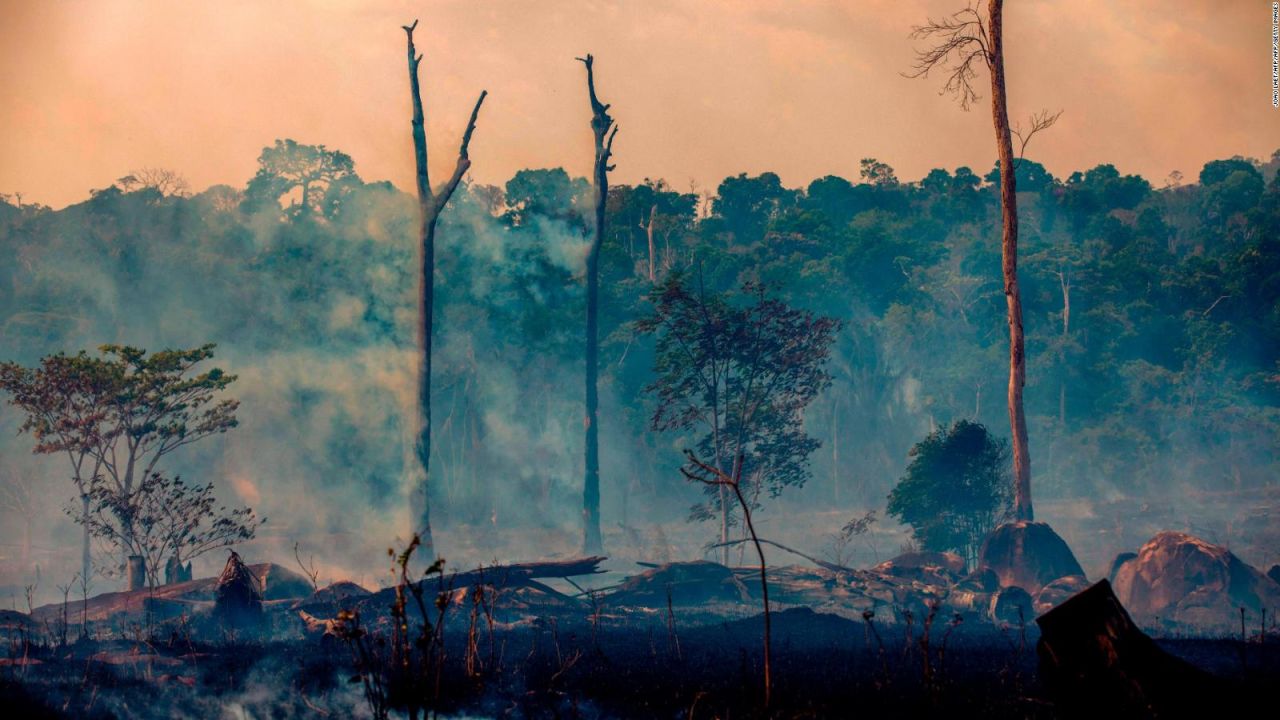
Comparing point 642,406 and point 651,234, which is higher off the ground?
point 651,234

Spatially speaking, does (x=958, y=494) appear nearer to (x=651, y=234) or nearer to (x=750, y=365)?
(x=750, y=365)

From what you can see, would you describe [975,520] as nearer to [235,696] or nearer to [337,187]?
[235,696]

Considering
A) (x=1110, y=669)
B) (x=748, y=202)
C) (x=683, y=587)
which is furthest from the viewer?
(x=748, y=202)

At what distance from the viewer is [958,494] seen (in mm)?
27938

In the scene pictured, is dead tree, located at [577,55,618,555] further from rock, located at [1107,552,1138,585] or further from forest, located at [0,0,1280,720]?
rock, located at [1107,552,1138,585]

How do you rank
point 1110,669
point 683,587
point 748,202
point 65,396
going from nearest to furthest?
point 1110,669
point 683,587
point 65,396
point 748,202

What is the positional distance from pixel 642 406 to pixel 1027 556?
87.2ft

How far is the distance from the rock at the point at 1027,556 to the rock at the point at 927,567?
0.61m

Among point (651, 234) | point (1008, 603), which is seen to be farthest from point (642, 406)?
point (1008, 603)

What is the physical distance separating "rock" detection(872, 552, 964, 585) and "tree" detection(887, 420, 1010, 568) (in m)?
2.65

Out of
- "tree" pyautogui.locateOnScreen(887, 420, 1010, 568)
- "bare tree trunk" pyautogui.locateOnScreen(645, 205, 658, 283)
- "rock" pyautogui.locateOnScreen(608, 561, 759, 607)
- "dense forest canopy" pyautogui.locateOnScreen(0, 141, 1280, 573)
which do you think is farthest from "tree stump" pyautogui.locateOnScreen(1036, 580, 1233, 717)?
"bare tree trunk" pyautogui.locateOnScreen(645, 205, 658, 283)

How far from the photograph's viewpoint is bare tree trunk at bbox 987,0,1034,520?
26.5 metres

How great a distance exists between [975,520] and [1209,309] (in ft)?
94.3

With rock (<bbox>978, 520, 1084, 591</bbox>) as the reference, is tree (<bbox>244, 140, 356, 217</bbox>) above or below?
above
